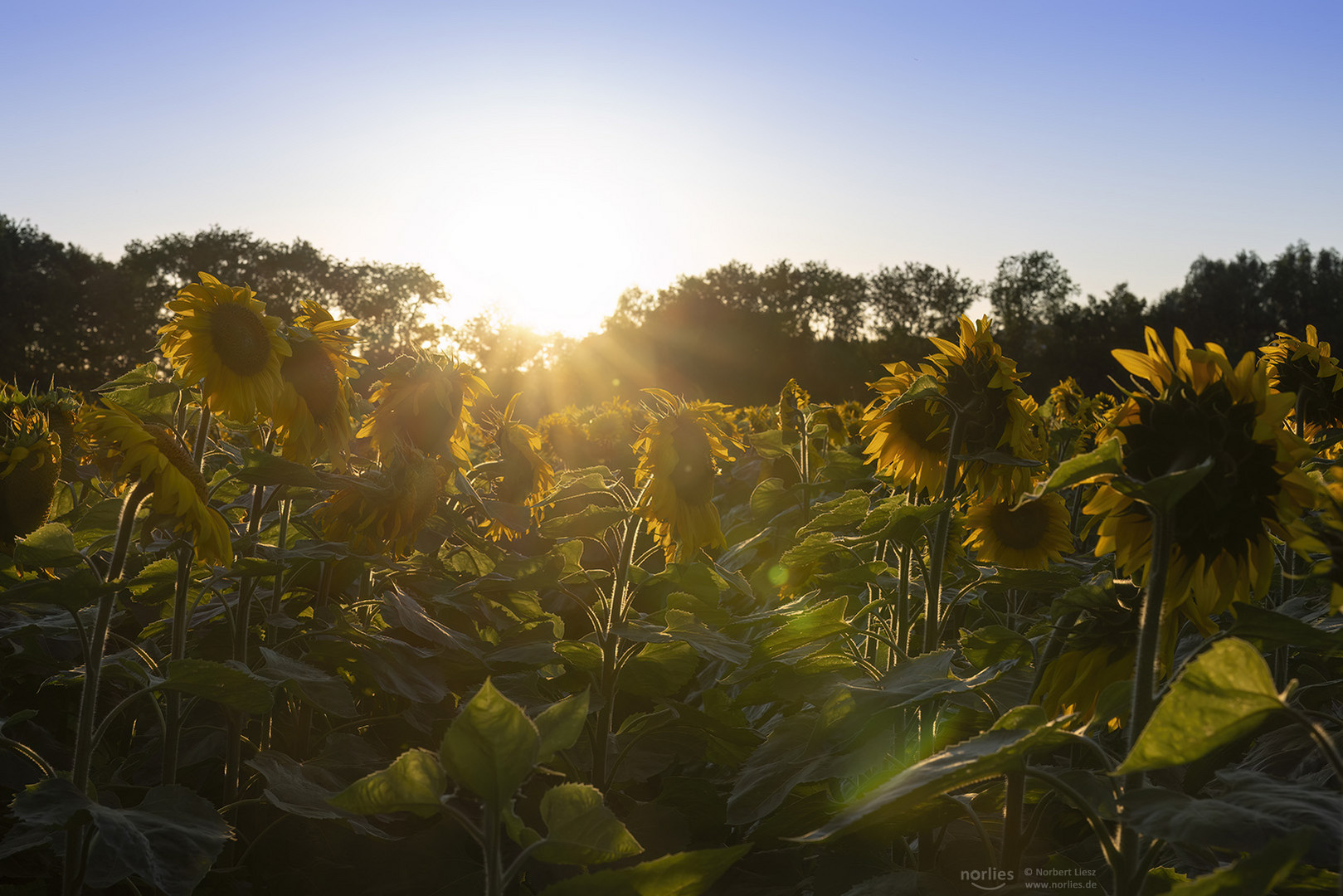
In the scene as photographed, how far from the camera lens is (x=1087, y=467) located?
1016 mm

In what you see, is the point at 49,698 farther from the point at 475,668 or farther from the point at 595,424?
the point at 595,424

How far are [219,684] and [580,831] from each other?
1.15m

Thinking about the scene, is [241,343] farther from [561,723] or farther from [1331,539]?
[1331,539]

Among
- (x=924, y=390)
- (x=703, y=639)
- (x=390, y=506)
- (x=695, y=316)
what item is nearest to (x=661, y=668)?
(x=703, y=639)

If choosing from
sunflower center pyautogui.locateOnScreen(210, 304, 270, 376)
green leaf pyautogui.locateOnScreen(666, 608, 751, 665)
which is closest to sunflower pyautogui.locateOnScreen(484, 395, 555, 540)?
sunflower center pyautogui.locateOnScreen(210, 304, 270, 376)

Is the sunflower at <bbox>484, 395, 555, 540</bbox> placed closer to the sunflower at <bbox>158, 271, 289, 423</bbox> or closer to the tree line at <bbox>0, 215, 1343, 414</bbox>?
the sunflower at <bbox>158, 271, 289, 423</bbox>

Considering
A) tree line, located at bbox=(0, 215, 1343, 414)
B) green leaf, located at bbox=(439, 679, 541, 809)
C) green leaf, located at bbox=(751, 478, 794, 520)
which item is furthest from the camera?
tree line, located at bbox=(0, 215, 1343, 414)

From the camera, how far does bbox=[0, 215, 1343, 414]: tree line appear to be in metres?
38.8

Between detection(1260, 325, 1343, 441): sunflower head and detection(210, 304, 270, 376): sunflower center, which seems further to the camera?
detection(1260, 325, 1343, 441): sunflower head

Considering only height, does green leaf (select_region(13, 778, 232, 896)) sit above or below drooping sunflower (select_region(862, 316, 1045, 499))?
below

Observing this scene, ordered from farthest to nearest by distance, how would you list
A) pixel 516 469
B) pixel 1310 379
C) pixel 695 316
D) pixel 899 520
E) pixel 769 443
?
pixel 695 316 → pixel 769 443 → pixel 516 469 → pixel 1310 379 → pixel 899 520

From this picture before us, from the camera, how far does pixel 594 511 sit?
250cm

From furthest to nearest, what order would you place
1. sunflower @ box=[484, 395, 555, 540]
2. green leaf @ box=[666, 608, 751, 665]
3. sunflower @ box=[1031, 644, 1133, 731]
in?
sunflower @ box=[484, 395, 555, 540]
green leaf @ box=[666, 608, 751, 665]
sunflower @ box=[1031, 644, 1133, 731]

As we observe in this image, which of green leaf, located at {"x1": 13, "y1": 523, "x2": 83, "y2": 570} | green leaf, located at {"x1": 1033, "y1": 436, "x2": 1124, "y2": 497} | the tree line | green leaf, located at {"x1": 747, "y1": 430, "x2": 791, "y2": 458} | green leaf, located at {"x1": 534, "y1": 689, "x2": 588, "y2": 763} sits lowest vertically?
green leaf, located at {"x1": 534, "y1": 689, "x2": 588, "y2": 763}
